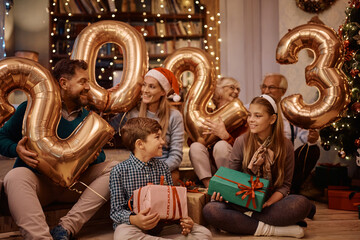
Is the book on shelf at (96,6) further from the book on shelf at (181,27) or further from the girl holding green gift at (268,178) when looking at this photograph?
the girl holding green gift at (268,178)

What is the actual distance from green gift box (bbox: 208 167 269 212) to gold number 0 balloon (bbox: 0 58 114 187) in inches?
24.8

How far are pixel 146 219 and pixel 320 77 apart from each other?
138 centimetres

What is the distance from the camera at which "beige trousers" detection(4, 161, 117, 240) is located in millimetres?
1733

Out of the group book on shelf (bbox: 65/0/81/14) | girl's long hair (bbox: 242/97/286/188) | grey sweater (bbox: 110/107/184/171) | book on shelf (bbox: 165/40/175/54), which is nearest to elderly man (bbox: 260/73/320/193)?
girl's long hair (bbox: 242/97/286/188)

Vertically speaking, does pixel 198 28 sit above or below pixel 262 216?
above

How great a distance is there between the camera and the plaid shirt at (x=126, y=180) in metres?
1.88

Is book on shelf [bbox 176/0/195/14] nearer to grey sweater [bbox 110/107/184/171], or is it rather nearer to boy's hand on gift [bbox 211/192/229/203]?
grey sweater [bbox 110/107/184/171]

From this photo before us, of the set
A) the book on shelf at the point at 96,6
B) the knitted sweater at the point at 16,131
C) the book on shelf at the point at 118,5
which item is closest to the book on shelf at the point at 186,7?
the book on shelf at the point at 118,5

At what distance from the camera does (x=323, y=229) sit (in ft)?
7.38

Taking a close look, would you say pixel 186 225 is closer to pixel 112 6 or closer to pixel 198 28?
pixel 198 28

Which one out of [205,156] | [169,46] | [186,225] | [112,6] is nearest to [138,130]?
[186,225]

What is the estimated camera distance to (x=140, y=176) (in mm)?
1926

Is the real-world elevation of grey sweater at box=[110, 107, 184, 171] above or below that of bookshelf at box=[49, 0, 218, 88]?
below

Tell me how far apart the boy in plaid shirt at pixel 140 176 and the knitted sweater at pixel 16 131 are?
1.10 feet
